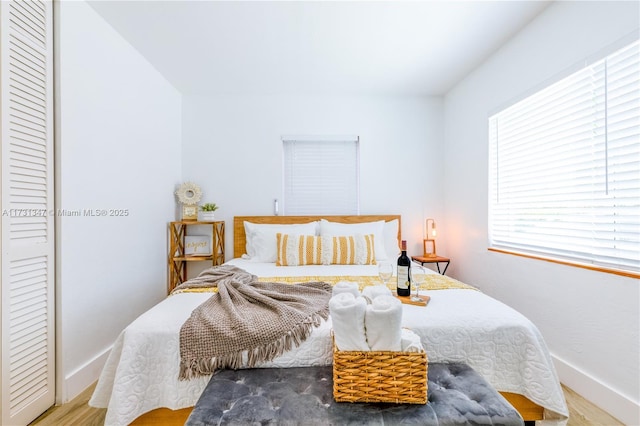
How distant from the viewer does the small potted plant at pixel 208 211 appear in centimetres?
323

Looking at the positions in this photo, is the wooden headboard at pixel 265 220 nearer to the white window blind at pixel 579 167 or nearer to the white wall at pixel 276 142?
the white wall at pixel 276 142

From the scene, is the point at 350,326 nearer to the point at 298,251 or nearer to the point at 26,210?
the point at 298,251

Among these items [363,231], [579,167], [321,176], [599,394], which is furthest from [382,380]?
[321,176]

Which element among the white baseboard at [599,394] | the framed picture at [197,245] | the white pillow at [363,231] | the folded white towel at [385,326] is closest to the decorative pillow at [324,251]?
the white pillow at [363,231]

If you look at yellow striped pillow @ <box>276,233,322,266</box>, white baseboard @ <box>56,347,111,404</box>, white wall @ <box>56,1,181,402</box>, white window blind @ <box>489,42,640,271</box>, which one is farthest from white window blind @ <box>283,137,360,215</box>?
white baseboard @ <box>56,347,111,404</box>

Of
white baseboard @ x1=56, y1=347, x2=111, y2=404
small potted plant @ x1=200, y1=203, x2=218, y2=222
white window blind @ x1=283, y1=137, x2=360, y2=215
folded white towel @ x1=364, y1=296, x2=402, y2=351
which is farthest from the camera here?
white window blind @ x1=283, y1=137, x2=360, y2=215

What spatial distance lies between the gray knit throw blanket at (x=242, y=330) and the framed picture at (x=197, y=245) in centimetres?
182

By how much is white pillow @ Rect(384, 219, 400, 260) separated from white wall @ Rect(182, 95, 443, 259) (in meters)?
0.29

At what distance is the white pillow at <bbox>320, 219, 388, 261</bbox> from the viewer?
2906 mm

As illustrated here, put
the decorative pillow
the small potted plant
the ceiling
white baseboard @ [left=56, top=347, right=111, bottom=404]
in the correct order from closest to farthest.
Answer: white baseboard @ [left=56, top=347, right=111, bottom=404]
the ceiling
the decorative pillow
the small potted plant

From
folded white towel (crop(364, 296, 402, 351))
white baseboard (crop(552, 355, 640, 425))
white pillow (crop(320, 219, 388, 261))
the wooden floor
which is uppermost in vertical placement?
white pillow (crop(320, 219, 388, 261))

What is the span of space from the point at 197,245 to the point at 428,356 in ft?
8.82

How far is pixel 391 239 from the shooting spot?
3.15 meters

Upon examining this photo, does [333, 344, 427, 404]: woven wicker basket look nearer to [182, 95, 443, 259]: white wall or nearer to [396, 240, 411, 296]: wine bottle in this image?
[396, 240, 411, 296]: wine bottle
